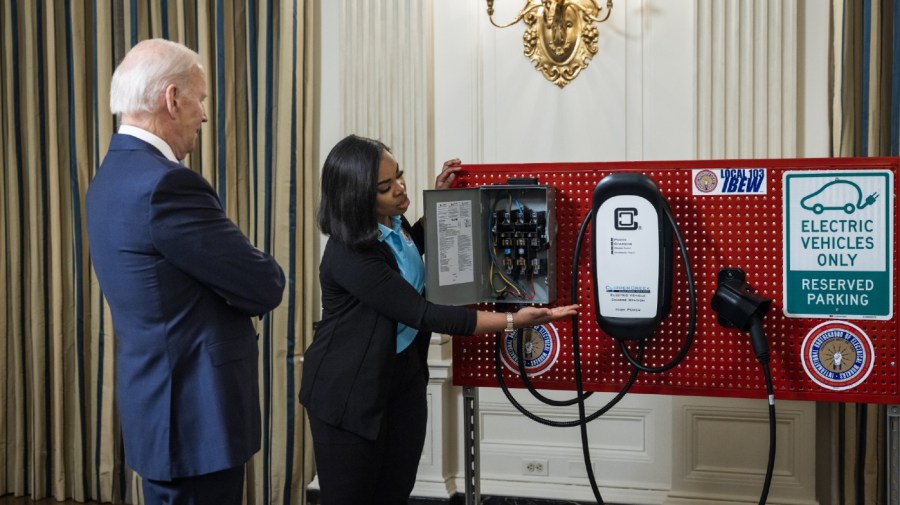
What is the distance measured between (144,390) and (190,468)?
0.58ft

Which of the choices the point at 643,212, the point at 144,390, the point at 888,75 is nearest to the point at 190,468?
the point at 144,390

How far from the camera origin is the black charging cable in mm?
1944

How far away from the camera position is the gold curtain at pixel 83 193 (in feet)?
11.3

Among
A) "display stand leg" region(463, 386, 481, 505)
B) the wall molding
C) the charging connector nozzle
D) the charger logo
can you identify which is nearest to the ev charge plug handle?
the charger logo

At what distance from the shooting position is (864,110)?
2895 mm

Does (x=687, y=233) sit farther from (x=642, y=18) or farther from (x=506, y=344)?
(x=642, y=18)

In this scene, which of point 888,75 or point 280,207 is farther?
point 280,207

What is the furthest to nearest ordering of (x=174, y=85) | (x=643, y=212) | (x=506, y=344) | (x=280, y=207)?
(x=280, y=207) < (x=506, y=344) < (x=643, y=212) < (x=174, y=85)

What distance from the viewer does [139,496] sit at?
3.61 metres

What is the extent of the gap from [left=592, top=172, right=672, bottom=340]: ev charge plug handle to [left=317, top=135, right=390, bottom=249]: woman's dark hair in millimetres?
485

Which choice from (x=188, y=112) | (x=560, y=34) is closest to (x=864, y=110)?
(x=560, y=34)

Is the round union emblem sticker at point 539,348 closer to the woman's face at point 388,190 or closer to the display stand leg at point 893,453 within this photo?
the woman's face at point 388,190

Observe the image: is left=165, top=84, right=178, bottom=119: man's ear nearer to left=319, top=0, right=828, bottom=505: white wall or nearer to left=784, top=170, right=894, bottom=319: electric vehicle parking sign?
left=784, top=170, right=894, bottom=319: electric vehicle parking sign

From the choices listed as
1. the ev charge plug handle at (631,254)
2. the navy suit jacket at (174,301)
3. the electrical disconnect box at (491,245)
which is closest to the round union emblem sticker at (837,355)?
the ev charge plug handle at (631,254)
